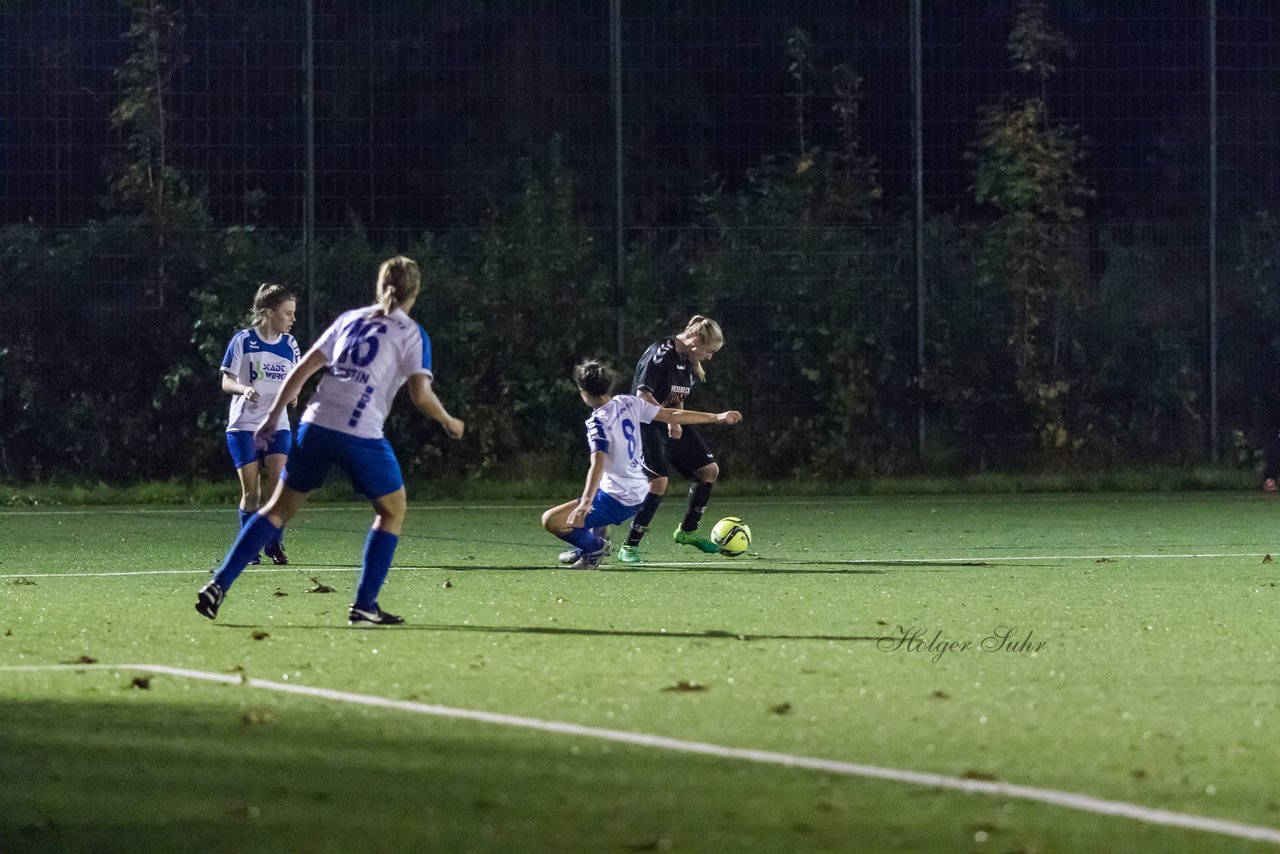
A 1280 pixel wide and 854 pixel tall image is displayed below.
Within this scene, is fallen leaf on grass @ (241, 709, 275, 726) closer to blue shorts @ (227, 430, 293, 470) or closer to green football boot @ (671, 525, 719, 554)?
blue shorts @ (227, 430, 293, 470)

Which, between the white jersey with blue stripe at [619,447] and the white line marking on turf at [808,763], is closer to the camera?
the white line marking on turf at [808,763]

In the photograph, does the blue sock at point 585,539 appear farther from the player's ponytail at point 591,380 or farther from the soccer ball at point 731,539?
the soccer ball at point 731,539

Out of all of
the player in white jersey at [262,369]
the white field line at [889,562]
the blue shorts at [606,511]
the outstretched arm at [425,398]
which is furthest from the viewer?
the player in white jersey at [262,369]

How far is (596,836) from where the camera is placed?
5.08 metres

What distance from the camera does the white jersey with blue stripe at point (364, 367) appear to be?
Result: 9.62 m

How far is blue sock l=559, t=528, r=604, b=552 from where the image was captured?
13.3m

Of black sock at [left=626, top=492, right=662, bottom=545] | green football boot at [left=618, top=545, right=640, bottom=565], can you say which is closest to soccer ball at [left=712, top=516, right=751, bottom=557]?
black sock at [left=626, top=492, right=662, bottom=545]

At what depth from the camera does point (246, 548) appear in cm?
966

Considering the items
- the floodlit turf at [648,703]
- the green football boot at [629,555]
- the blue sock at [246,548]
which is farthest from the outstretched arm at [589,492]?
the blue sock at [246,548]

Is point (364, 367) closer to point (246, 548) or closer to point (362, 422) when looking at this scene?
point (362, 422)

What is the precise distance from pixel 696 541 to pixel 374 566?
502cm

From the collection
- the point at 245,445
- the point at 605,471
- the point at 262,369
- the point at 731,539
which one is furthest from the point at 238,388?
the point at 731,539

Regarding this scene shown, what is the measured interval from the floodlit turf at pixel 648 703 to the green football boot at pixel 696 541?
378mm

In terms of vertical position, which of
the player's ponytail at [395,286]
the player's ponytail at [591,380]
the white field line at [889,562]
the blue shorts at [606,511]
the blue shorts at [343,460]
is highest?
the player's ponytail at [395,286]
